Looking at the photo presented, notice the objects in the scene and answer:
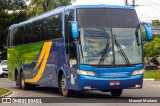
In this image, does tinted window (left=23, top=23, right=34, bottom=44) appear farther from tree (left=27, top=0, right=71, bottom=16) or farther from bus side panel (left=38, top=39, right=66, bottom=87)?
tree (left=27, top=0, right=71, bottom=16)

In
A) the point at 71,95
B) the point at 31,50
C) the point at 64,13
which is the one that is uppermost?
the point at 64,13

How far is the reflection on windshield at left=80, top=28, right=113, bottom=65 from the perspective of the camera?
17172 mm

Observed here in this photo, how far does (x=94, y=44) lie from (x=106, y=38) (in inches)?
19.1

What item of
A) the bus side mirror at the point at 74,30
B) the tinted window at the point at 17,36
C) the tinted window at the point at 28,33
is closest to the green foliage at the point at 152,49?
the tinted window at the point at 17,36

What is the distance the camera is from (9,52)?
29.1 m

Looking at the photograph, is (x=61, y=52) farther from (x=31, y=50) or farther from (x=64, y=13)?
(x=31, y=50)

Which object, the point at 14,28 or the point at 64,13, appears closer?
the point at 64,13

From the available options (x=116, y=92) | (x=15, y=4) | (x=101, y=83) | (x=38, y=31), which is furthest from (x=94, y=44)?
(x=15, y=4)

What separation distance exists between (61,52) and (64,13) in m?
1.51

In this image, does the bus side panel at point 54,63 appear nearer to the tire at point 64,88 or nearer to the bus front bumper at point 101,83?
the tire at point 64,88

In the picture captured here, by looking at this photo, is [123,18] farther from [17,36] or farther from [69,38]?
[17,36]

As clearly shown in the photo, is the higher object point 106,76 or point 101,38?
point 101,38

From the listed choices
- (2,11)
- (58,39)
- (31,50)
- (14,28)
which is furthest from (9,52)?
(2,11)

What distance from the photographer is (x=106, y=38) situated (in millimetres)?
17391
